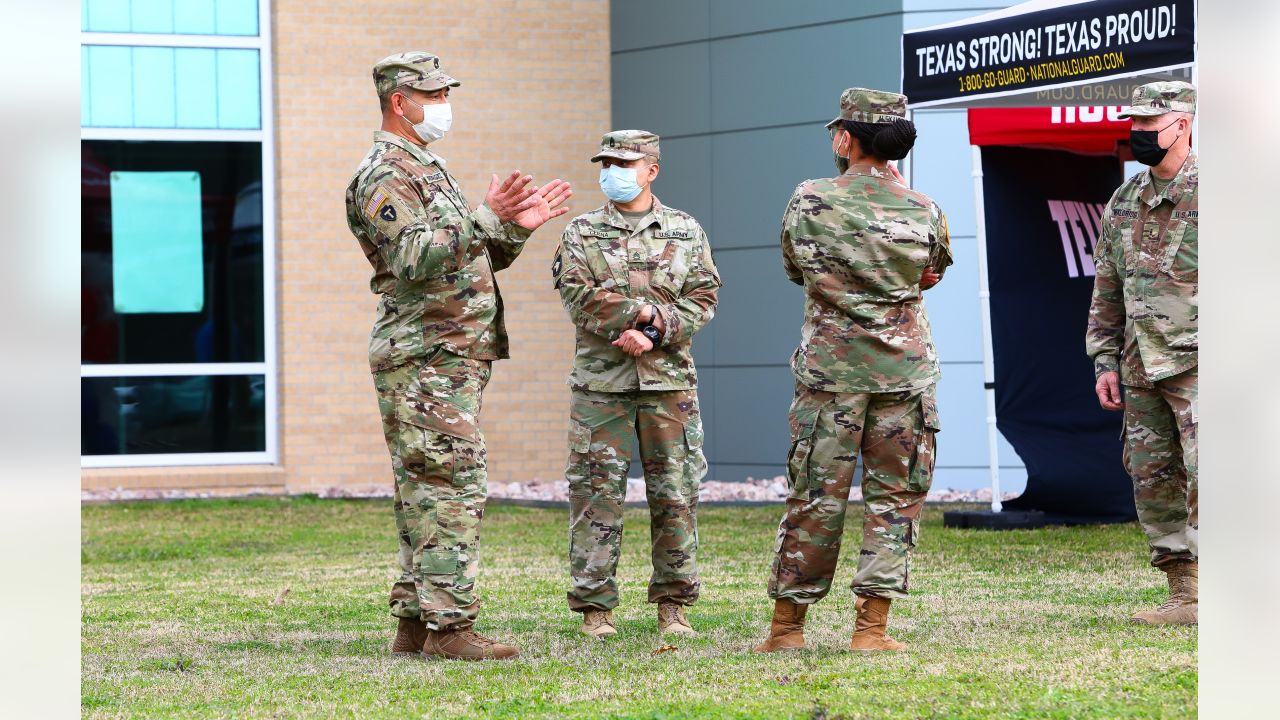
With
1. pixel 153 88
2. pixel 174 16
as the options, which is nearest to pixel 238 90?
pixel 153 88

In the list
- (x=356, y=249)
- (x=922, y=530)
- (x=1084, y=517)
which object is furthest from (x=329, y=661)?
(x=356, y=249)

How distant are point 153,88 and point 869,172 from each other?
11.0m

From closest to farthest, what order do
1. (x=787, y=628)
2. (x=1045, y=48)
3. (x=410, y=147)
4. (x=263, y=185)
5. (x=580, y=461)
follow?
(x=787, y=628) → (x=410, y=147) → (x=580, y=461) → (x=1045, y=48) → (x=263, y=185)

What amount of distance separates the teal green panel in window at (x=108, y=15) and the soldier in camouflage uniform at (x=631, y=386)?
1007 centimetres

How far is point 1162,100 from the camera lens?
619 centimetres

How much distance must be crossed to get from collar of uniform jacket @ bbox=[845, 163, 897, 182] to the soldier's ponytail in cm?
5

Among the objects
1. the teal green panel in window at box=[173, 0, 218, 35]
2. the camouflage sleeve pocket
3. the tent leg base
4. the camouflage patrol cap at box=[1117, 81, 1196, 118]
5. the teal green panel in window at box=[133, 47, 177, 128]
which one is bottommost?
the tent leg base

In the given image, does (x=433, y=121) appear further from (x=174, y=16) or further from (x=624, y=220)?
(x=174, y=16)

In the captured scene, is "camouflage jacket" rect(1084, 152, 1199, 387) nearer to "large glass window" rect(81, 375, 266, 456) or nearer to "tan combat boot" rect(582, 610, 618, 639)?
"tan combat boot" rect(582, 610, 618, 639)

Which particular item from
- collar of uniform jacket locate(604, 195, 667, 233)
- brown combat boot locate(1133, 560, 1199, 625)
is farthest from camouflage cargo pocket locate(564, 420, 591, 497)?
brown combat boot locate(1133, 560, 1199, 625)

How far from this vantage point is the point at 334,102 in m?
14.8

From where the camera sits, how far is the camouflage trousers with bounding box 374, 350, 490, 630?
551 centimetres

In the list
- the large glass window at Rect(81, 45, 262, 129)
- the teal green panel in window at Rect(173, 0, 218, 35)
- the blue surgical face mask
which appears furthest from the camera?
the teal green panel in window at Rect(173, 0, 218, 35)
